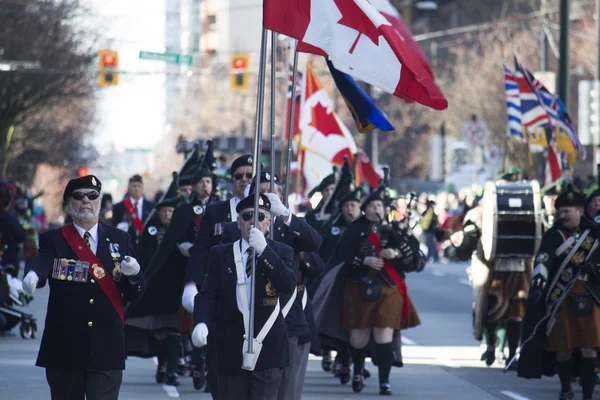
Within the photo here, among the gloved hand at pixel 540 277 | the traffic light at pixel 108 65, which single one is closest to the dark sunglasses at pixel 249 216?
the gloved hand at pixel 540 277

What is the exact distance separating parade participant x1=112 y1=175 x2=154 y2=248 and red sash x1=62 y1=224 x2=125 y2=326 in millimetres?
8673

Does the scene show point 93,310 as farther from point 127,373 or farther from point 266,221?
point 127,373

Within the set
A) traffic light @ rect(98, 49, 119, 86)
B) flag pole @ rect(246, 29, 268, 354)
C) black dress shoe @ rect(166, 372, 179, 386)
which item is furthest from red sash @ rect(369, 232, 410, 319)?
traffic light @ rect(98, 49, 119, 86)

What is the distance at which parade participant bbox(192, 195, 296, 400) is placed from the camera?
892 cm

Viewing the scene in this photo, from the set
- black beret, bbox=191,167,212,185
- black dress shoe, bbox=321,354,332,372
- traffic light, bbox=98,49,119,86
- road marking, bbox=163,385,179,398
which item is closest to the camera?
road marking, bbox=163,385,179,398

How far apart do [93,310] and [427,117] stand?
5593 cm

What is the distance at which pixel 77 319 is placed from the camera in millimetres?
9008

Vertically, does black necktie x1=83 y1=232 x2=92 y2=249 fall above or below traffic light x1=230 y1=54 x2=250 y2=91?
below

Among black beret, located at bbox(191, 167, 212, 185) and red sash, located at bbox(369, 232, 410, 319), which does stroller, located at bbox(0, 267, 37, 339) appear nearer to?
black beret, located at bbox(191, 167, 212, 185)

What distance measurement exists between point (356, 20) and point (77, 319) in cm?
260

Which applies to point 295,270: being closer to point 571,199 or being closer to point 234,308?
point 234,308

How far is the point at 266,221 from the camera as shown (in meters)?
9.20

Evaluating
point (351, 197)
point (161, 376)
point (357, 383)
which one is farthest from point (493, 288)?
point (161, 376)

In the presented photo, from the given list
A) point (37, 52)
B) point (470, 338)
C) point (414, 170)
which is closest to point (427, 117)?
point (414, 170)
